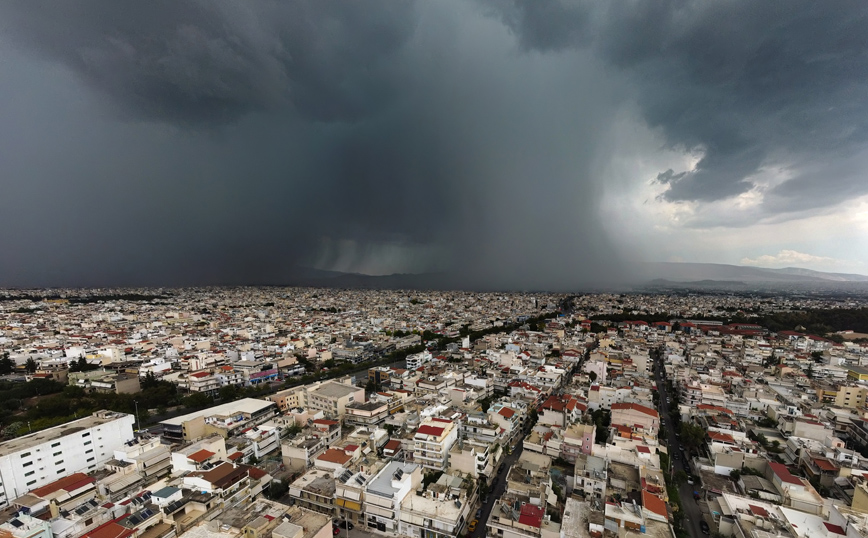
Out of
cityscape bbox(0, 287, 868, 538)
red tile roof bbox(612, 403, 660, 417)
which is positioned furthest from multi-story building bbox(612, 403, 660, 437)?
cityscape bbox(0, 287, 868, 538)

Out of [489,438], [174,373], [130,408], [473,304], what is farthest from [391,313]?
[489,438]

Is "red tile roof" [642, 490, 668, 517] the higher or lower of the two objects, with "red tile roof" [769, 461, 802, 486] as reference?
higher

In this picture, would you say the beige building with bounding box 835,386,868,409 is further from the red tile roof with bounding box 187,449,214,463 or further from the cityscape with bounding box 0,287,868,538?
the red tile roof with bounding box 187,449,214,463

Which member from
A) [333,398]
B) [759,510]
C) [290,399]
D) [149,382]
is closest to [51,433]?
[290,399]

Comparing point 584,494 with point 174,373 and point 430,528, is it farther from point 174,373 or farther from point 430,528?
point 174,373

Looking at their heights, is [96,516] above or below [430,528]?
above

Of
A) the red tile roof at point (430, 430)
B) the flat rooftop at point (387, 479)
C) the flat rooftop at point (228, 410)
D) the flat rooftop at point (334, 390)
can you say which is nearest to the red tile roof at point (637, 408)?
the red tile roof at point (430, 430)

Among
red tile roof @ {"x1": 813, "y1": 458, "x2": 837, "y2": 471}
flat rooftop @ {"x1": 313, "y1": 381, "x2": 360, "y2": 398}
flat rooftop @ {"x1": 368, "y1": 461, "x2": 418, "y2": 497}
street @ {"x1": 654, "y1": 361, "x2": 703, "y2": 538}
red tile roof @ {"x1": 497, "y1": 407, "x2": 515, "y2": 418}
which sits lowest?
street @ {"x1": 654, "y1": 361, "x2": 703, "y2": 538}

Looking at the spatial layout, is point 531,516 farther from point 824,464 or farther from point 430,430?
point 824,464
